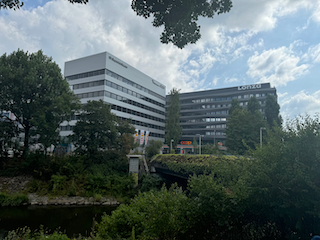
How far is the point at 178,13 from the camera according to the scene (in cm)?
903

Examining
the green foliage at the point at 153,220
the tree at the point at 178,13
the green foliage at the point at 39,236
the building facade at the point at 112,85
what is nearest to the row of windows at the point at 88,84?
the building facade at the point at 112,85

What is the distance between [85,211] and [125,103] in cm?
4206

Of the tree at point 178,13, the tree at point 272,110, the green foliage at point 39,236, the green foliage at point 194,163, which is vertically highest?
the tree at point 272,110

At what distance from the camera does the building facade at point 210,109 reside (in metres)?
79.6

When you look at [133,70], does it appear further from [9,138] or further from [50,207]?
[50,207]

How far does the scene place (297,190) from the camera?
20.9 ft

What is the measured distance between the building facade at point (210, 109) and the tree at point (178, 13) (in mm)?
69851

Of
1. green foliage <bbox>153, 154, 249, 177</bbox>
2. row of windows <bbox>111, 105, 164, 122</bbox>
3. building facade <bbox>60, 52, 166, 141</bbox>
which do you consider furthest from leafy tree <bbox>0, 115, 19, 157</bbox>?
row of windows <bbox>111, 105, 164, 122</bbox>

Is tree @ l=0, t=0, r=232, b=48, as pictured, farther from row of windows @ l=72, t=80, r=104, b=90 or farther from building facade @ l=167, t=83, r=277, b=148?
building facade @ l=167, t=83, r=277, b=148

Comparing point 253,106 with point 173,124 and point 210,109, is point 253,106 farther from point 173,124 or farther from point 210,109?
point 210,109

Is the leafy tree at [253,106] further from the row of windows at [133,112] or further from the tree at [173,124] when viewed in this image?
the row of windows at [133,112]

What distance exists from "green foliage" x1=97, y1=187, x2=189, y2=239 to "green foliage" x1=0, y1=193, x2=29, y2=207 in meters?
17.8

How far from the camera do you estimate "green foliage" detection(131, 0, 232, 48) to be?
29.7 feet

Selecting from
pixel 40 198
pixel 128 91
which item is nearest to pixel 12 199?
pixel 40 198
